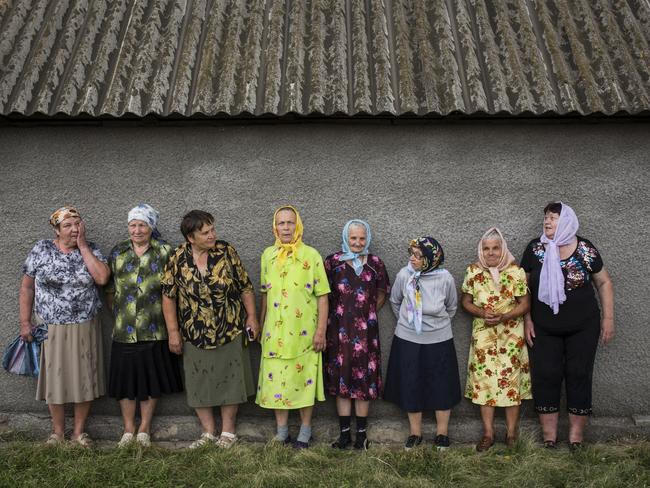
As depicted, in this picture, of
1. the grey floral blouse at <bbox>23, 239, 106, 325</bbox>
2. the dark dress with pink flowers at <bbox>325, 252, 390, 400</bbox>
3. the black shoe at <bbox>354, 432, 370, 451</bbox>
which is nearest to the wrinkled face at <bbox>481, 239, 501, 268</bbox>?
the dark dress with pink flowers at <bbox>325, 252, 390, 400</bbox>

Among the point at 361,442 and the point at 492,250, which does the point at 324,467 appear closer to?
the point at 361,442

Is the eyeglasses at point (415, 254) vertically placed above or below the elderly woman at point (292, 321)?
above

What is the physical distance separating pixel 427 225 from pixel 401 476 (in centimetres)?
200

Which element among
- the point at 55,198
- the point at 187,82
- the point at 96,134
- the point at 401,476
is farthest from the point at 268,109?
the point at 401,476

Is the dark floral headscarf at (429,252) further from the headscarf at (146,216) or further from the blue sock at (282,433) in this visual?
the headscarf at (146,216)

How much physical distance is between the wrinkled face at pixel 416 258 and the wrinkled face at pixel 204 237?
157 centimetres

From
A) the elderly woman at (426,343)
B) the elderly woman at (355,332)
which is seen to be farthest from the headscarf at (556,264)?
the elderly woman at (355,332)

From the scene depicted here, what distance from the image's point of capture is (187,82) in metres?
5.21

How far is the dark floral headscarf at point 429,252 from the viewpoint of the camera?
5.02 m

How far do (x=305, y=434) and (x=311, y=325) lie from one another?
2.92 feet

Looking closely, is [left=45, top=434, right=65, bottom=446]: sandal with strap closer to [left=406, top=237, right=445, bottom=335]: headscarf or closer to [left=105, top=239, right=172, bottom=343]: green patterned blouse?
[left=105, top=239, right=172, bottom=343]: green patterned blouse

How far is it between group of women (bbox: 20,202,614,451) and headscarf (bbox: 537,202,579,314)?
13 millimetres

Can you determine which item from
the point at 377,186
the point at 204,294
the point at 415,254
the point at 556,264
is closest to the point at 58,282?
the point at 204,294

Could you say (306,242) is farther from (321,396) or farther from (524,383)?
(524,383)
